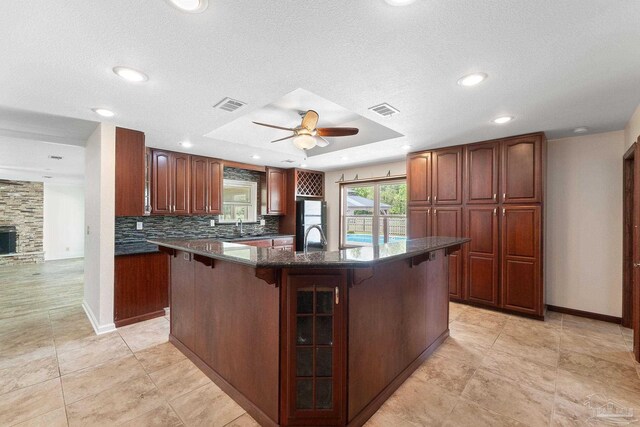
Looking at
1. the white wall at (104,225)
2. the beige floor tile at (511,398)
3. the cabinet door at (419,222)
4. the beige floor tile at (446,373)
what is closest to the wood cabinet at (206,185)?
the white wall at (104,225)

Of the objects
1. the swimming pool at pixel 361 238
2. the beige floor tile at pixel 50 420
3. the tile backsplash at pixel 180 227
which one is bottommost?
the beige floor tile at pixel 50 420

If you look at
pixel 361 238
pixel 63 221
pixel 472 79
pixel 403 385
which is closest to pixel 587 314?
pixel 403 385

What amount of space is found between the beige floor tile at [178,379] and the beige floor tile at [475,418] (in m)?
1.73

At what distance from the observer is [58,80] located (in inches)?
78.2

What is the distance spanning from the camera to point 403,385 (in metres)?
2.08

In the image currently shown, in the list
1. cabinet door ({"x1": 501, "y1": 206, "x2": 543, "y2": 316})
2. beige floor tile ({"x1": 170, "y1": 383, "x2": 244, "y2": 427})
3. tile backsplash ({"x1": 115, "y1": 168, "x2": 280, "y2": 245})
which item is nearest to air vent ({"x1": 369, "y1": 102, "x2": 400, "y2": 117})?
cabinet door ({"x1": 501, "y1": 206, "x2": 543, "y2": 316})

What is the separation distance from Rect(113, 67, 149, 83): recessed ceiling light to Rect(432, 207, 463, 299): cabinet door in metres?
3.74

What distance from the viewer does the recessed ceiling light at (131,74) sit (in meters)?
1.84

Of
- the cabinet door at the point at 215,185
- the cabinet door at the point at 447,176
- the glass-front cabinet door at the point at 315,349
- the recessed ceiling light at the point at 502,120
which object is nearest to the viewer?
the glass-front cabinet door at the point at 315,349

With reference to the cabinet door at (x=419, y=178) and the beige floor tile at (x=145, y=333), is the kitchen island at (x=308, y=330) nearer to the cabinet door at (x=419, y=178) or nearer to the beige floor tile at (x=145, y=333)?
the beige floor tile at (x=145, y=333)

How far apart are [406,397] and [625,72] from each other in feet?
8.78

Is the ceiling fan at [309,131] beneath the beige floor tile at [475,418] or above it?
above

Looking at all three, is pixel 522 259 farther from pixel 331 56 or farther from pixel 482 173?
pixel 331 56

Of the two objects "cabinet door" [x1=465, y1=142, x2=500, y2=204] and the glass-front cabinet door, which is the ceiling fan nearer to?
the glass-front cabinet door
